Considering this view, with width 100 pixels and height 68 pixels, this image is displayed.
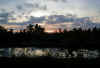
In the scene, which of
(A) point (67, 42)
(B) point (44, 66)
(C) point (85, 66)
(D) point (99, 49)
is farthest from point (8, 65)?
(D) point (99, 49)

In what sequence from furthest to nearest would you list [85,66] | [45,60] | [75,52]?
[75,52] → [45,60] → [85,66]

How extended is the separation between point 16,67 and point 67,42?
1489mm

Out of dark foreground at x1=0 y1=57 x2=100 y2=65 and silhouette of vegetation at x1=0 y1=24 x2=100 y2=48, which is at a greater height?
silhouette of vegetation at x1=0 y1=24 x2=100 y2=48

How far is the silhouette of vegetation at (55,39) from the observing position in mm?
3639

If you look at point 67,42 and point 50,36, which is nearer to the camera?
point 67,42

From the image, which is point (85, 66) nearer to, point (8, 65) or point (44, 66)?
point (44, 66)

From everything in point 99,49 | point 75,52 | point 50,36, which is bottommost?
point 75,52

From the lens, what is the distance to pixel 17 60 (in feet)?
12.7

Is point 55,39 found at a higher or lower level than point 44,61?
higher

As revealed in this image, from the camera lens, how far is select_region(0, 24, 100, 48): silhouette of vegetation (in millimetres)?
3639

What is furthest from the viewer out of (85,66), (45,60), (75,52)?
(75,52)

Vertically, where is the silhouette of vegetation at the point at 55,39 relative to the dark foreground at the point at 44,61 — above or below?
above

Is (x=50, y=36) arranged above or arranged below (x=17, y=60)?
above

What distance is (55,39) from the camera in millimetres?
3820
